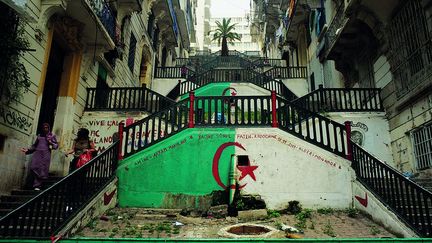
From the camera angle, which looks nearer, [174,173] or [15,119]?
[15,119]

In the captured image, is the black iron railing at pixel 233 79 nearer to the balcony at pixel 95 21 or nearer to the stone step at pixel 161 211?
the balcony at pixel 95 21

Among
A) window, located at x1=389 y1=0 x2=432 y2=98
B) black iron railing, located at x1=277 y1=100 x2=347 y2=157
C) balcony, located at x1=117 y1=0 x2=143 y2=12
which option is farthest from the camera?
balcony, located at x1=117 y1=0 x2=143 y2=12

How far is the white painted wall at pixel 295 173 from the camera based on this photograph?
875cm

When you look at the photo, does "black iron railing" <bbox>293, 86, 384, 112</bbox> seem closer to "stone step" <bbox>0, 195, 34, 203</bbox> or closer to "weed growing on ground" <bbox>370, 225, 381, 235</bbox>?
"weed growing on ground" <bbox>370, 225, 381, 235</bbox>

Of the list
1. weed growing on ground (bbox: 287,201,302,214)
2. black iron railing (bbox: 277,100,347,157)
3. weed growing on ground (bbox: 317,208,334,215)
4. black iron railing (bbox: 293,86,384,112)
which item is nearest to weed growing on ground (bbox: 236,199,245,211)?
weed growing on ground (bbox: 287,201,302,214)

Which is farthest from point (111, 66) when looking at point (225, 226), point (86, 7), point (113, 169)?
point (225, 226)

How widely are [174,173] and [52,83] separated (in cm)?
617

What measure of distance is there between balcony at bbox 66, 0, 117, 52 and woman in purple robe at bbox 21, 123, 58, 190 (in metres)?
4.56

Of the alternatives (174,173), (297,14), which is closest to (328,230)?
(174,173)

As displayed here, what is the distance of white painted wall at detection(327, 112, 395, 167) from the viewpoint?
12781mm

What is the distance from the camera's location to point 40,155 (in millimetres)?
8117

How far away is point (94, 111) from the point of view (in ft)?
42.0

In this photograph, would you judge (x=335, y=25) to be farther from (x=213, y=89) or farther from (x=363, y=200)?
(x=363, y=200)

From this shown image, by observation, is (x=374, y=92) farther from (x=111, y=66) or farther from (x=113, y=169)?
(x=111, y=66)
